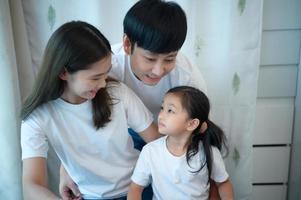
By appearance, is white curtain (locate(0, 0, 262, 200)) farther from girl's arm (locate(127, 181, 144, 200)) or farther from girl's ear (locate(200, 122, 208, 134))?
girl's arm (locate(127, 181, 144, 200))

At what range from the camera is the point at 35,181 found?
0.96 metres

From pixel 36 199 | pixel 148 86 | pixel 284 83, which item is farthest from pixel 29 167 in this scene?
pixel 284 83

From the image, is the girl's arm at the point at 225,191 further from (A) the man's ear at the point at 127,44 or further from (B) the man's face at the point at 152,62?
(A) the man's ear at the point at 127,44

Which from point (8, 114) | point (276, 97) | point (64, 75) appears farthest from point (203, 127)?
point (8, 114)

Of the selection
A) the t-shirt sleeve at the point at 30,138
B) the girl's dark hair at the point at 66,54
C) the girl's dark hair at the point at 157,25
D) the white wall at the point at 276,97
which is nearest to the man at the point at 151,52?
the girl's dark hair at the point at 157,25

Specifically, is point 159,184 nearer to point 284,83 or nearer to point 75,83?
point 75,83

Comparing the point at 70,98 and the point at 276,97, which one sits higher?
the point at 70,98

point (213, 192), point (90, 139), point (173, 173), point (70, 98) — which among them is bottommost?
point (213, 192)

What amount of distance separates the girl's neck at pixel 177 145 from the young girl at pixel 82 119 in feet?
0.23

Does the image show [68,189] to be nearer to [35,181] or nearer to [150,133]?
[35,181]

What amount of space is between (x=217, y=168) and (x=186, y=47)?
54 centimetres

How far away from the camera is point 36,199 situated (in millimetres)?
923

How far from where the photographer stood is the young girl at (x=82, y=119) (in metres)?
0.87

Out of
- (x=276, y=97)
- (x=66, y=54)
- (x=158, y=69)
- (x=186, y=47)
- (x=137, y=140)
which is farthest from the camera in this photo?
(x=276, y=97)
